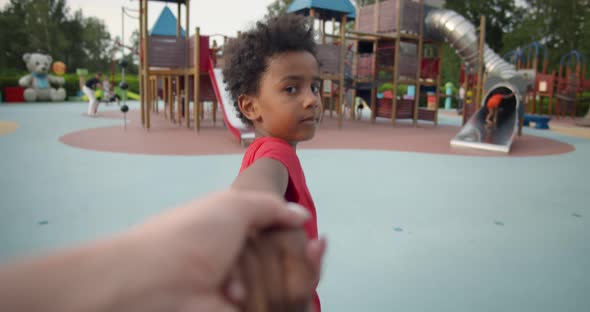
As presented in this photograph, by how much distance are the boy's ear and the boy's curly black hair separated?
0.02m

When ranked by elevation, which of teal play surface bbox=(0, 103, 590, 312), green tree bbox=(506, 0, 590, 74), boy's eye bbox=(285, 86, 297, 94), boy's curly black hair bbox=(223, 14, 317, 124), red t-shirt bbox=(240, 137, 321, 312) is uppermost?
green tree bbox=(506, 0, 590, 74)

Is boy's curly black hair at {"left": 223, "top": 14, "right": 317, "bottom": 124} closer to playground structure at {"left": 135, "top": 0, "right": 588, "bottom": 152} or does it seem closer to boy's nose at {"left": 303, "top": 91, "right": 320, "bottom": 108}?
boy's nose at {"left": 303, "top": 91, "right": 320, "bottom": 108}

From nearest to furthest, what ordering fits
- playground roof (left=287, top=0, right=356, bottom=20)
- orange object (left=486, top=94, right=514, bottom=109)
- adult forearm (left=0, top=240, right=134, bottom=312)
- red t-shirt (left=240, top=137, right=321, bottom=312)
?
adult forearm (left=0, top=240, right=134, bottom=312), red t-shirt (left=240, top=137, right=321, bottom=312), orange object (left=486, top=94, right=514, bottom=109), playground roof (left=287, top=0, right=356, bottom=20)

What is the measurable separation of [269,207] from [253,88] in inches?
48.0

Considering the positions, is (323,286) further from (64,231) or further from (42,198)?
(42,198)

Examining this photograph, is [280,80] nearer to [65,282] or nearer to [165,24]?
[65,282]

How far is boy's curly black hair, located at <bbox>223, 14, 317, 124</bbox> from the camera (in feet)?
5.15

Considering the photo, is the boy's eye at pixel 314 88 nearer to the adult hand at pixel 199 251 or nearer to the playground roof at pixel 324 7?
the adult hand at pixel 199 251

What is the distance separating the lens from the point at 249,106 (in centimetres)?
170

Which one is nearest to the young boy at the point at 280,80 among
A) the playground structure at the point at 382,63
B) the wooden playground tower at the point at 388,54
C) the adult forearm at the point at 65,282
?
the adult forearm at the point at 65,282

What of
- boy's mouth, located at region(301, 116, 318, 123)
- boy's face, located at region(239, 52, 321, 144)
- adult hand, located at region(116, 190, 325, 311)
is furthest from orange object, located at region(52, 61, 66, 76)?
adult hand, located at region(116, 190, 325, 311)

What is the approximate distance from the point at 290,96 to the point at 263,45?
0.23 metres

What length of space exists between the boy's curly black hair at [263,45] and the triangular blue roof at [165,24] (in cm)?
2110

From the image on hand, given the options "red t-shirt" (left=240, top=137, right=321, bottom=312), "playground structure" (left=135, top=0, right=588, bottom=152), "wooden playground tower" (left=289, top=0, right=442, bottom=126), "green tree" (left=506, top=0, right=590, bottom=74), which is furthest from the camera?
"green tree" (left=506, top=0, right=590, bottom=74)
